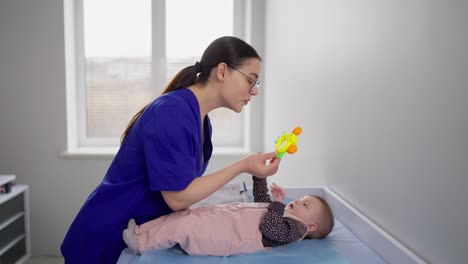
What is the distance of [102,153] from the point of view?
305cm

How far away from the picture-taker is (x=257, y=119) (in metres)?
3.16

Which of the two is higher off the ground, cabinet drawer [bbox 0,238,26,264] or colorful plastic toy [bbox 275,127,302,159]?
colorful plastic toy [bbox 275,127,302,159]

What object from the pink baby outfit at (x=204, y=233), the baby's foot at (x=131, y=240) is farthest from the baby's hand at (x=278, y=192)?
the baby's foot at (x=131, y=240)

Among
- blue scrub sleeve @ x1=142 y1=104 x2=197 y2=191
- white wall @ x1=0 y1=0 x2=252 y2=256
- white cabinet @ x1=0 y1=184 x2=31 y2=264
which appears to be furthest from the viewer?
white wall @ x1=0 y1=0 x2=252 y2=256

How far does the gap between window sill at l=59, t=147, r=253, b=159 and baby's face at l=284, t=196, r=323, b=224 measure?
1.74 metres

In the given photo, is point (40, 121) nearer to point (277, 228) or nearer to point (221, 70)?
point (221, 70)

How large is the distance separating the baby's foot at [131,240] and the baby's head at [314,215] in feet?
1.70

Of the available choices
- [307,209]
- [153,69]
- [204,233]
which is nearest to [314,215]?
[307,209]

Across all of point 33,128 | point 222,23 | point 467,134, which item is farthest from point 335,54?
point 33,128

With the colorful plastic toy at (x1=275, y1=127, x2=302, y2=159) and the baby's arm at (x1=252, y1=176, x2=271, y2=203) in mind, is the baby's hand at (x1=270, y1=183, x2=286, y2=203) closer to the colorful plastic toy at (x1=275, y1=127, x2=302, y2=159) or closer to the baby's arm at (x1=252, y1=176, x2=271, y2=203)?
the baby's arm at (x1=252, y1=176, x2=271, y2=203)

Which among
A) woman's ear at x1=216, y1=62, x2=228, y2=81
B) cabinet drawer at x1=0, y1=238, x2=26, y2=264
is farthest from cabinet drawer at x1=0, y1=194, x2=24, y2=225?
woman's ear at x1=216, y1=62, x2=228, y2=81

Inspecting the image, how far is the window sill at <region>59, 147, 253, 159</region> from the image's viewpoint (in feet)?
9.87

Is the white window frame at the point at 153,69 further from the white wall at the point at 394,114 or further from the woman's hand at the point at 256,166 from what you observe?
the woman's hand at the point at 256,166

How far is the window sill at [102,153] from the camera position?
9.87 ft
